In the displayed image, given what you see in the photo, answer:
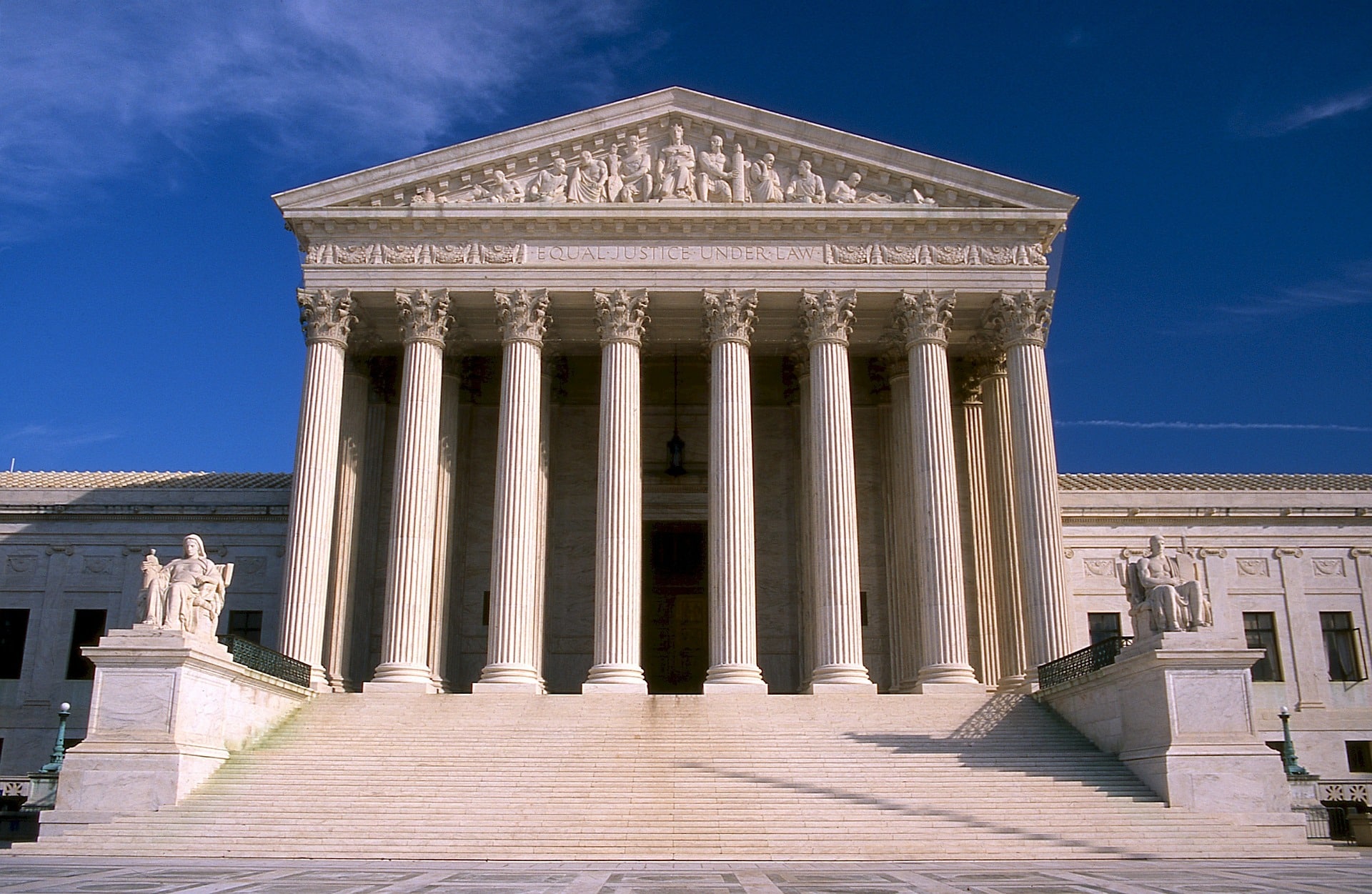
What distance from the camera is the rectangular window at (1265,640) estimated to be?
3909 cm

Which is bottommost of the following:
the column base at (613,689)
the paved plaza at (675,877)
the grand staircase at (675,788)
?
the paved plaza at (675,877)

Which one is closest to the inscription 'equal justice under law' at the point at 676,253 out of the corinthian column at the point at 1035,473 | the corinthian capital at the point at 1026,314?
the corinthian capital at the point at 1026,314

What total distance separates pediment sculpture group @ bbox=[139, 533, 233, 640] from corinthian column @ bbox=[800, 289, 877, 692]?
14.9 meters

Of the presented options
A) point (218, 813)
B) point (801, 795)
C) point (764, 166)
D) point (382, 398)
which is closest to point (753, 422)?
point (764, 166)

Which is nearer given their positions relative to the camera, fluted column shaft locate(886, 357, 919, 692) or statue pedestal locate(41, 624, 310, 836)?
statue pedestal locate(41, 624, 310, 836)

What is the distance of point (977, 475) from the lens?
3828cm

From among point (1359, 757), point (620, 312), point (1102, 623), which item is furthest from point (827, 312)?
point (1359, 757)

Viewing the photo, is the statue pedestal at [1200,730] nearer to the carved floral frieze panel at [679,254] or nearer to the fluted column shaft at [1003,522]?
the fluted column shaft at [1003,522]

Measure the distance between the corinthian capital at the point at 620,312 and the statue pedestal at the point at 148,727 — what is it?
13.9m

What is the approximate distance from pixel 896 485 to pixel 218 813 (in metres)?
22.7

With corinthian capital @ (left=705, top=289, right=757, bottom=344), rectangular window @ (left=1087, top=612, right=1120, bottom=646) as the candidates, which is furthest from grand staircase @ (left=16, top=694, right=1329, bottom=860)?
rectangular window @ (left=1087, top=612, right=1120, bottom=646)

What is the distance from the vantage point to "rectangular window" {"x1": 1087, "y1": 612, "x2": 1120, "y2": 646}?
130 feet

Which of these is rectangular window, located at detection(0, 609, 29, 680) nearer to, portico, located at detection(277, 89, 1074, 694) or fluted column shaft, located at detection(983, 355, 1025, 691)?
portico, located at detection(277, 89, 1074, 694)

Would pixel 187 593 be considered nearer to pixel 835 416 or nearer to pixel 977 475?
pixel 835 416
